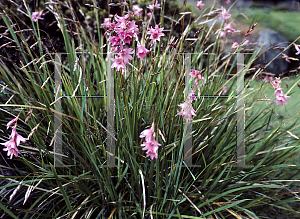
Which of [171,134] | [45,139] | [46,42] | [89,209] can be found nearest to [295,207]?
[171,134]

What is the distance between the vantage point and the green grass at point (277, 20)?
17.9 feet

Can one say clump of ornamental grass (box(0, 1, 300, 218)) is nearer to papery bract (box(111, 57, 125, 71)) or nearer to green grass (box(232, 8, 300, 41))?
papery bract (box(111, 57, 125, 71))

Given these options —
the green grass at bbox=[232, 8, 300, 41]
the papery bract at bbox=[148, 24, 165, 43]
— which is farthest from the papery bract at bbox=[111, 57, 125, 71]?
the green grass at bbox=[232, 8, 300, 41]

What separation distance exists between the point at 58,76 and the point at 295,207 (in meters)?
1.88

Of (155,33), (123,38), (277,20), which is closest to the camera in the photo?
(123,38)

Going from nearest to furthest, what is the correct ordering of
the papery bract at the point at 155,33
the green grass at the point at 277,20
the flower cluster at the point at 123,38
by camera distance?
the flower cluster at the point at 123,38 < the papery bract at the point at 155,33 < the green grass at the point at 277,20

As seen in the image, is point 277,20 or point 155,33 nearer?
point 155,33

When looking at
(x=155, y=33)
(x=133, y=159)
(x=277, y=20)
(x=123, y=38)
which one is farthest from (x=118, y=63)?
(x=277, y=20)

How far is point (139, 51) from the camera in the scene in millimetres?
1114

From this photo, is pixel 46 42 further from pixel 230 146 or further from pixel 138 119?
pixel 230 146

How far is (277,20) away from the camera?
5621 mm

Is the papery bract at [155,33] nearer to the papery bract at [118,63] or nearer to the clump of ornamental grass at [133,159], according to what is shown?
the clump of ornamental grass at [133,159]

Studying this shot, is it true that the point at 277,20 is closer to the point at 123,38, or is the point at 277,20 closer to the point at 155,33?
the point at 155,33

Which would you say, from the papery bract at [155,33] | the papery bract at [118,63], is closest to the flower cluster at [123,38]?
the papery bract at [118,63]
